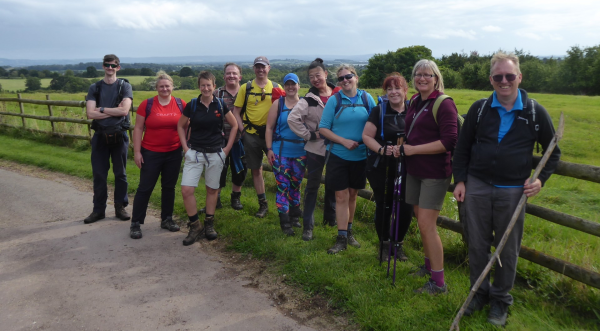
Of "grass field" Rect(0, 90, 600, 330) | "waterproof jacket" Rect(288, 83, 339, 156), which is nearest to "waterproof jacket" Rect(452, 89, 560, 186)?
"grass field" Rect(0, 90, 600, 330)

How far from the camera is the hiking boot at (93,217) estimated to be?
6.13 meters

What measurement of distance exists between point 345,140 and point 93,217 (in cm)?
398

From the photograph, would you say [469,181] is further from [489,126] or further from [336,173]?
[336,173]

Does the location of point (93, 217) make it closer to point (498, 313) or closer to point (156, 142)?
point (156, 142)

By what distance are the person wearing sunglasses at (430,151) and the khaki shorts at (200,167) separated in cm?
252

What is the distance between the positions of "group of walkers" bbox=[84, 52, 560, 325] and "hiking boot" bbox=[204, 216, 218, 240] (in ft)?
0.04

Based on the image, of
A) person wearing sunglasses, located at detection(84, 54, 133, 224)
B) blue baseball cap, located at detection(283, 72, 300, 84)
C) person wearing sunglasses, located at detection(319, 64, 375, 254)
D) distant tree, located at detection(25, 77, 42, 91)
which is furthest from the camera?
distant tree, located at detection(25, 77, 42, 91)

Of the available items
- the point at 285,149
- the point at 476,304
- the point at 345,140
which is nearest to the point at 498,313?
the point at 476,304

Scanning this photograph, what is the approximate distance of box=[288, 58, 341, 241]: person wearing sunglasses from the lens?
5.11 metres

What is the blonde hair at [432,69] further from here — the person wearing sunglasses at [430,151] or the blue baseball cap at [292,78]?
the blue baseball cap at [292,78]

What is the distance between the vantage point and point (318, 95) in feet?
17.2

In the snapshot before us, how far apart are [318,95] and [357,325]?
2.77 metres

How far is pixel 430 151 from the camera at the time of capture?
376 cm

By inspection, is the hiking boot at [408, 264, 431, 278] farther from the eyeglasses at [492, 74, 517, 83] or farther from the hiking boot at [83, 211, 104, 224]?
the hiking boot at [83, 211, 104, 224]
